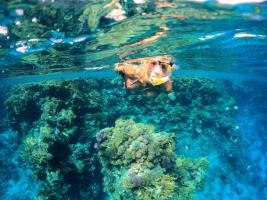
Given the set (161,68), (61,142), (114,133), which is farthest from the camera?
(61,142)

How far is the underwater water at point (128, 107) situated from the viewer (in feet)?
40.2

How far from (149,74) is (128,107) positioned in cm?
1446

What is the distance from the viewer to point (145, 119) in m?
23.2

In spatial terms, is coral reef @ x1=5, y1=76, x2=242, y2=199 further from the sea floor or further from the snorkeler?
the snorkeler

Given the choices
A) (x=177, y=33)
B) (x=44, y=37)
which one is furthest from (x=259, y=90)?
(x=44, y=37)

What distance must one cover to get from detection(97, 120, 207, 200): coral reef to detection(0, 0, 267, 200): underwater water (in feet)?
0.15

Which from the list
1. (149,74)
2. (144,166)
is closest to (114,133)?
(144,166)

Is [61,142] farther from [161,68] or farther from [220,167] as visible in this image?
[220,167]

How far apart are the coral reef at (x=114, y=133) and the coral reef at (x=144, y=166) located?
0.13 feet

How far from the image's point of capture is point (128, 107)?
2305 centimetres

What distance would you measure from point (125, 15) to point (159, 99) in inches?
477

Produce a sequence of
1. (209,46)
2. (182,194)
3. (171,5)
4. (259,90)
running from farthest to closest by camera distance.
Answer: (259,90), (209,46), (182,194), (171,5)

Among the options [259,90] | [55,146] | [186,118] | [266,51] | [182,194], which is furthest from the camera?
[259,90]

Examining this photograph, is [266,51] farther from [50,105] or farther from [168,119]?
[50,105]
